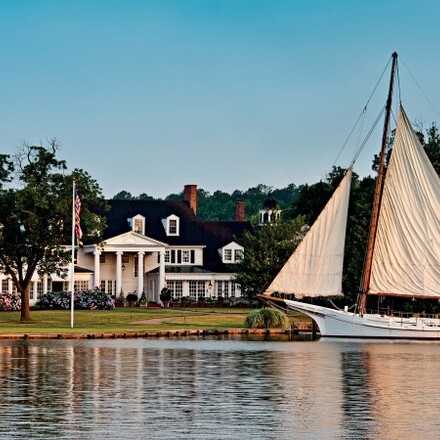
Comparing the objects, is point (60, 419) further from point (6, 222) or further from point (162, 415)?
point (6, 222)

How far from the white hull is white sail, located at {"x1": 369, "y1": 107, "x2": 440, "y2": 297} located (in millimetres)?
2545

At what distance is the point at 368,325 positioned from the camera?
7662 centimetres

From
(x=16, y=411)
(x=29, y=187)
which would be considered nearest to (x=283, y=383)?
(x=16, y=411)

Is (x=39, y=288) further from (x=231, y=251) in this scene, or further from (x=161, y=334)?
(x=161, y=334)

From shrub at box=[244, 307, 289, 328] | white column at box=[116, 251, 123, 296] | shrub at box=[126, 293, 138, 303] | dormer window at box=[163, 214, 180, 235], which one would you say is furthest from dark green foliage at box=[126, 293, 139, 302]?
shrub at box=[244, 307, 289, 328]

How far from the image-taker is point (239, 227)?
131875 mm

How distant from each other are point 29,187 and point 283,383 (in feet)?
135

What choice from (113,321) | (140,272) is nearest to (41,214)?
(113,321)

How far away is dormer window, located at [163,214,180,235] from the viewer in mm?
126875

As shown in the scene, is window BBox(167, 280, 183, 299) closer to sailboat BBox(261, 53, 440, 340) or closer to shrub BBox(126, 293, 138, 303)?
shrub BBox(126, 293, 138, 303)

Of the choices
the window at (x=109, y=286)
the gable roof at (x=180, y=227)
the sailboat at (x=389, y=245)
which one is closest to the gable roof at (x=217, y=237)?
the gable roof at (x=180, y=227)

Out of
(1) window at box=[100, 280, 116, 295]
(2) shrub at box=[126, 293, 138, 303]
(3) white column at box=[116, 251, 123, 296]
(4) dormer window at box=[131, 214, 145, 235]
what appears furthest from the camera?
(4) dormer window at box=[131, 214, 145, 235]

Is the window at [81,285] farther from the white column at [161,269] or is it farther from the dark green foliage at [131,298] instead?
the white column at [161,269]

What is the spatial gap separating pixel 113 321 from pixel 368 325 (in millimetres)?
18912
